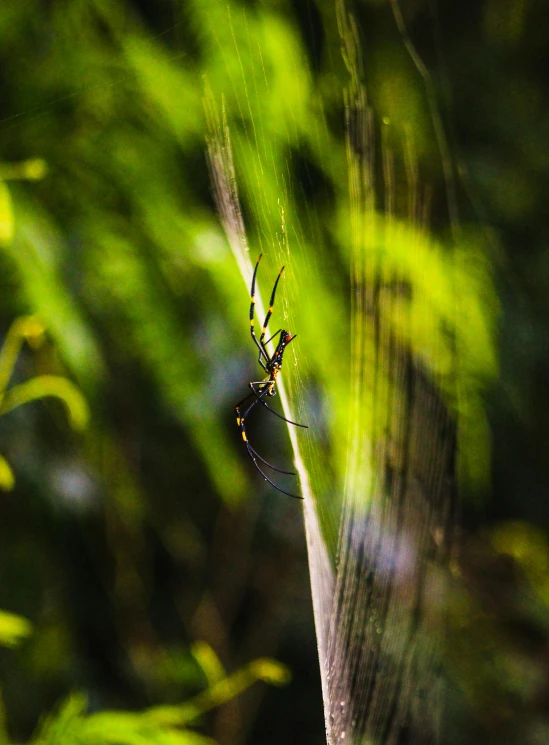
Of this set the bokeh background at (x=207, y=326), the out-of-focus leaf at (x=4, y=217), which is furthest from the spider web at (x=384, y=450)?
the out-of-focus leaf at (x=4, y=217)

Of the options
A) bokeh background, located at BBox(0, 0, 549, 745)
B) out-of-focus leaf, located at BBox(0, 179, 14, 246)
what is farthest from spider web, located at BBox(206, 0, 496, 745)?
out-of-focus leaf, located at BBox(0, 179, 14, 246)

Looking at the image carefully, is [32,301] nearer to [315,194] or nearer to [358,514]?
[315,194]

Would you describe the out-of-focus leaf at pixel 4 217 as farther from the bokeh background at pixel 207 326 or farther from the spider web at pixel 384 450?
the spider web at pixel 384 450

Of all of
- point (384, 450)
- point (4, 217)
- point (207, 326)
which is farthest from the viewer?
point (384, 450)

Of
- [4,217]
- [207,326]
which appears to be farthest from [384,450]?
[4,217]

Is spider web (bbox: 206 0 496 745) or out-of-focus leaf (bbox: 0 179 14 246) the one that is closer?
out-of-focus leaf (bbox: 0 179 14 246)

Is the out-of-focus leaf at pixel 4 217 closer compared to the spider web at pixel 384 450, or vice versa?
the out-of-focus leaf at pixel 4 217

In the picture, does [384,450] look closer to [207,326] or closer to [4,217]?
[207,326]

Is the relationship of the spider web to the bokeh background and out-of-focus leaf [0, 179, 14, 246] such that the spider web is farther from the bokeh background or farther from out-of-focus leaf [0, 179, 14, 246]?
out-of-focus leaf [0, 179, 14, 246]
